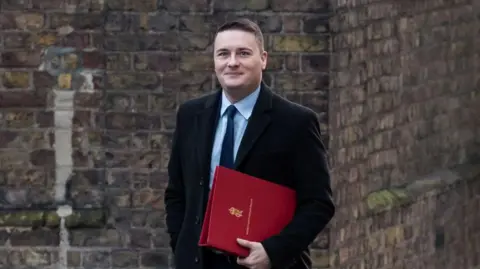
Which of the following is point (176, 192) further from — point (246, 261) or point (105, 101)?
point (105, 101)

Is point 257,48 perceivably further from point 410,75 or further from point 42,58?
point 410,75

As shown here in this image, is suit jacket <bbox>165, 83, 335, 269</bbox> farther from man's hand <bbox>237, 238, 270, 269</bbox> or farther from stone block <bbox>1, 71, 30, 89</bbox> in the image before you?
stone block <bbox>1, 71, 30, 89</bbox>

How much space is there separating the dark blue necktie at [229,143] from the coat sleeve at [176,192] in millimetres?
258

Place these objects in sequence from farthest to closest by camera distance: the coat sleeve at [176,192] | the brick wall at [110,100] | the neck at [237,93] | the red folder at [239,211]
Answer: the brick wall at [110,100] < the coat sleeve at [176,192] < the neck at [237,93] < the red folder at [239,211]

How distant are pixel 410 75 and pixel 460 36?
1.29 metres

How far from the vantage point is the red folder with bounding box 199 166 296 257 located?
3.83 m

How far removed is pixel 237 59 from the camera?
153 inches

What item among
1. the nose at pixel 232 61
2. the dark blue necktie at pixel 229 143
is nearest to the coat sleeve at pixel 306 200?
the dark blue necktie at pixel 229 143

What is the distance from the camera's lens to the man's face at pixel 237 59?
3889 millimetres

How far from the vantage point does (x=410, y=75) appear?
790cm

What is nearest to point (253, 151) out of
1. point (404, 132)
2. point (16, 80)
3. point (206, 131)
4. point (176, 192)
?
point (206, 131)

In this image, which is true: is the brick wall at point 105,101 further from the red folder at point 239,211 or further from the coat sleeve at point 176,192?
the red folder at point 239,211

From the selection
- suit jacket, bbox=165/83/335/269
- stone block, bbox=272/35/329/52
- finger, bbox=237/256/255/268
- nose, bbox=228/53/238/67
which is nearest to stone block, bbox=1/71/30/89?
stone block, bbox=272/35/329/52

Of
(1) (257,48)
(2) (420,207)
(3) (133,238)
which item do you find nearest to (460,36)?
(2) (420,207)
